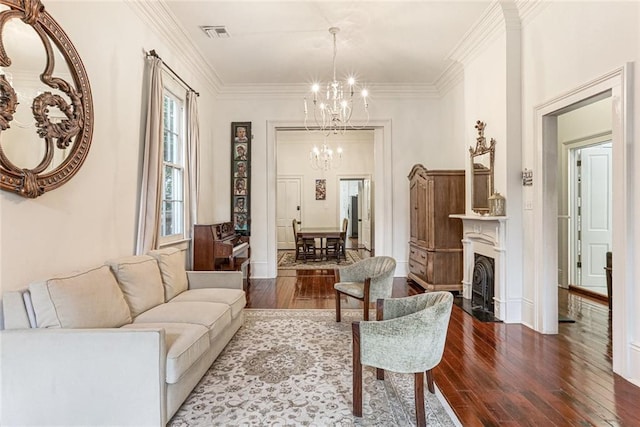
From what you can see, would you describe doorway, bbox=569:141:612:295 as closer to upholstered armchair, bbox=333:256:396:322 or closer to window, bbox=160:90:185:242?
upholstered armchair, bbox=333:256:396:322

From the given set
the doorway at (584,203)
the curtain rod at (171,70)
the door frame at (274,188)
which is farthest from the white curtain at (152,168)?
the doorway at (584,203)

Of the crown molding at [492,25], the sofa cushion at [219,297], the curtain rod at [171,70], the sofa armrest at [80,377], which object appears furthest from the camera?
the crown molding at [492,25]

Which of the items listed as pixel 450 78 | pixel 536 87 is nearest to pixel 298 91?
pixel 450 78

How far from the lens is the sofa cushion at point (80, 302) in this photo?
6.46 ft

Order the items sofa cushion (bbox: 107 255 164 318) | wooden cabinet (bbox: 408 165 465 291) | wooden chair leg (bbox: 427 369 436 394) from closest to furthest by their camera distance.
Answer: wooden chair leg (bbox: 427 369 436 394) < sofa cushion (bbox: 107 255 164 318) < wooden cabinet (bbox: 408 165 465 291)

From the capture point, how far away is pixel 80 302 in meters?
2.07

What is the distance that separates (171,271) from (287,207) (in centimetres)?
765

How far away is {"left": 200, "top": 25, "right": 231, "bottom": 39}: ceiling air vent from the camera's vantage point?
4.16 meters

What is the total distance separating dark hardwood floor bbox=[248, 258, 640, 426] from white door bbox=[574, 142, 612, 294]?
3.70 ft

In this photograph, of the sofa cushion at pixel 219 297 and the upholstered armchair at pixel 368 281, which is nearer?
the sofa cushion at pixel 219 297

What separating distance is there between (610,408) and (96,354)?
3095 mm

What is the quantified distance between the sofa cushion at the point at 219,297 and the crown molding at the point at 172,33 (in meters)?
2.84

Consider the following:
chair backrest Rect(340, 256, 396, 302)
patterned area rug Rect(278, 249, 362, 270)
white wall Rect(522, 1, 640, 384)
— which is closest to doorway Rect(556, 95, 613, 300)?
white wall Rect(522, 1, 640, 384)

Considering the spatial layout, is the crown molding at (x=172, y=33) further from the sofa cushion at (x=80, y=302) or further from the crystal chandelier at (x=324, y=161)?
the crystal chandelier at (x=324, y=161)
